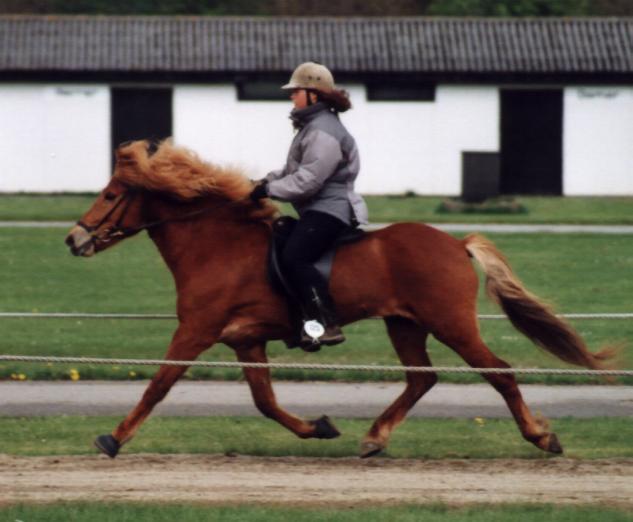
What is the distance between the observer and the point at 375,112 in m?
41.7

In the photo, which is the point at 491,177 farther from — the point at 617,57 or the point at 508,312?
the point at 508,312

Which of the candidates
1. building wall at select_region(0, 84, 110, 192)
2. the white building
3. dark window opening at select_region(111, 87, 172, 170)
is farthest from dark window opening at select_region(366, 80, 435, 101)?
building wall at select_region(0, 84, 110, 192)

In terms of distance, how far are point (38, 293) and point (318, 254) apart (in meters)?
10.3

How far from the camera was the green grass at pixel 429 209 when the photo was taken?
106 feet

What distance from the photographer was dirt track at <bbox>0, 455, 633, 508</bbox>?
9445 mm

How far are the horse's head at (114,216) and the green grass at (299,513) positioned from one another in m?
2.52

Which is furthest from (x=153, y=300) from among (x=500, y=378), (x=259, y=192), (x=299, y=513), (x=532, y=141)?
(x=532, y=141)

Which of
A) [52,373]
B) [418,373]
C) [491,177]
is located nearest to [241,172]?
[418,373]

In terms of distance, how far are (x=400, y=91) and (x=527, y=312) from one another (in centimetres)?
3100

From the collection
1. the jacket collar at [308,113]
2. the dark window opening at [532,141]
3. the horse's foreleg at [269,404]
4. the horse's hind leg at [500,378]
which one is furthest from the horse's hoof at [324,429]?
the dark window opening at [532,141]

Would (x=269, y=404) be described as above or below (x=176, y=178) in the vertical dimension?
below

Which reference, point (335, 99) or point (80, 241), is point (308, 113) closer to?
point (335, 99)

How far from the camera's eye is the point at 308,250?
10.7m

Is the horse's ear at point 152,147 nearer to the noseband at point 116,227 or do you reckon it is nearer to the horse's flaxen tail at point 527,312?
the noseband at point 116,227
